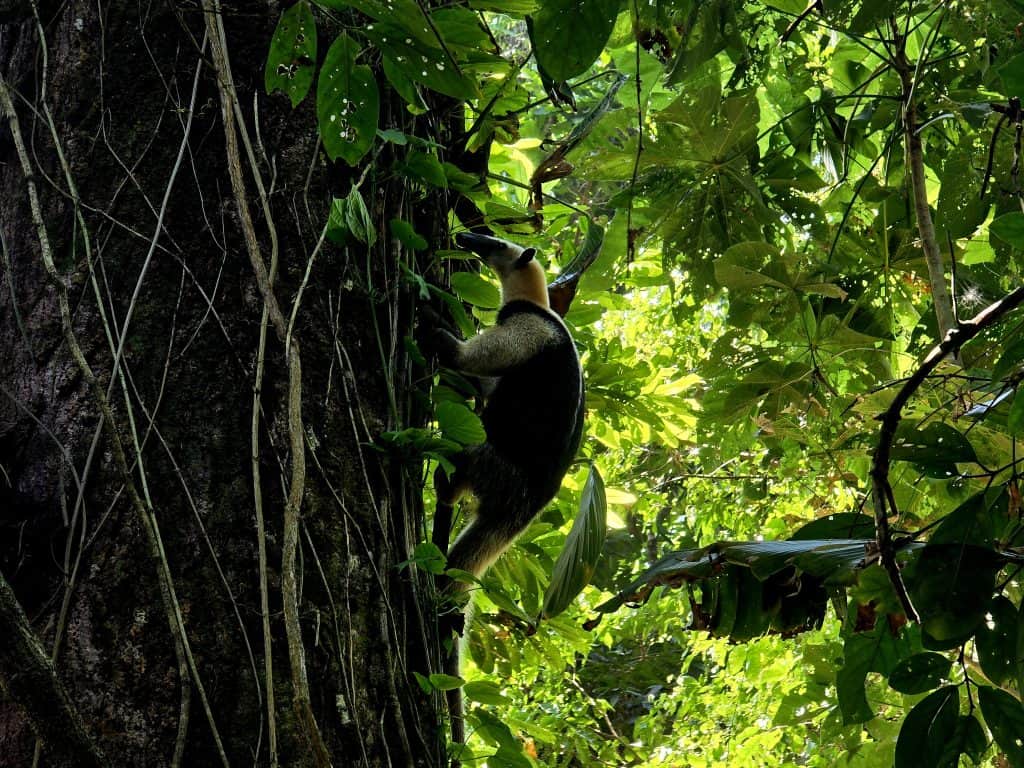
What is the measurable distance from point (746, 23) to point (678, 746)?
4.17 metres

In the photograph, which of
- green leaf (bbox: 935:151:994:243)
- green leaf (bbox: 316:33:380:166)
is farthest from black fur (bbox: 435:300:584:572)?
green leaf (bbox: 316:33:380:166)

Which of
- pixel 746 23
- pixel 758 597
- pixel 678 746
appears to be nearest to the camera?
pixel 758 597

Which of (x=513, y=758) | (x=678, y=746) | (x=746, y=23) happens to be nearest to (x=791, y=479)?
(x=678, y=746)

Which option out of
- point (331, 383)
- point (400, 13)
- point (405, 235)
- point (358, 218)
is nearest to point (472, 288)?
point (405, 235)

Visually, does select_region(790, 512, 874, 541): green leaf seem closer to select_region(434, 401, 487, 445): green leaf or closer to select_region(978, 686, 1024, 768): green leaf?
select_region(978, 686, 1024, 768): green leaf

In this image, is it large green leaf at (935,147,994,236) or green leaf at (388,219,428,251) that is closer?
green leaf at (388,219,428,251)

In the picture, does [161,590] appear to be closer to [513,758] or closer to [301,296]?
[301,296]

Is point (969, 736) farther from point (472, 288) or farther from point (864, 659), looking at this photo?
point (472, 288)

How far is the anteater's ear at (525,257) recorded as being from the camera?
3.32 meters

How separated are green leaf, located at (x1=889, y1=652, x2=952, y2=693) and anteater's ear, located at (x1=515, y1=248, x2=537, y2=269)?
2260 mm

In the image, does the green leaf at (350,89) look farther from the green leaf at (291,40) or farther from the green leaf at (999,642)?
the green leaf at (999,642)

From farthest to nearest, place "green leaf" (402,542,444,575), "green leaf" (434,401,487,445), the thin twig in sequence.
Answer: "green leaf" (434,401,487,445)
"green leaf" (402,542,444,575)
the thin twig

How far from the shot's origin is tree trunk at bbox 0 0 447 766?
1.28 m

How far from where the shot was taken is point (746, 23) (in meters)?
2.47
